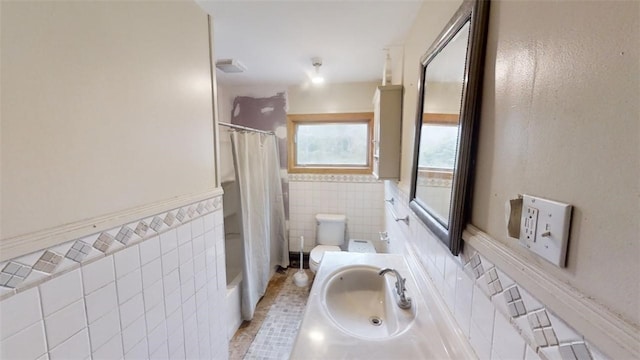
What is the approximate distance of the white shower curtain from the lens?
83.0 inches

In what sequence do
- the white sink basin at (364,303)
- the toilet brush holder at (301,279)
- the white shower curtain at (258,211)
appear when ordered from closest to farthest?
the white sink basin at (364,303) < the white shower curtain at (258,211) < the toilet brush holder at (301,279)

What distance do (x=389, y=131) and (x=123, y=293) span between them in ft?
5.67

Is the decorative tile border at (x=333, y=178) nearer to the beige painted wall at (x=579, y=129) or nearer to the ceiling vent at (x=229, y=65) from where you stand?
the ceiling vent at (x=229, y=65)

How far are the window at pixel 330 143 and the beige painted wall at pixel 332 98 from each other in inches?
3.1

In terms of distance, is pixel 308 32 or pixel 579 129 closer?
pixel 579 129

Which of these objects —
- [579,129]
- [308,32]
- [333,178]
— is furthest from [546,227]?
[333,178]

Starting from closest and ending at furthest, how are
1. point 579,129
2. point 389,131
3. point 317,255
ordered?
point 579,129
point 389,131
point 317,255

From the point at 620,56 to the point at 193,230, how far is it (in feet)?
4.94

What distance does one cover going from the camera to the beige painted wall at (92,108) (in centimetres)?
65

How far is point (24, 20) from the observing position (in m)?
0.66

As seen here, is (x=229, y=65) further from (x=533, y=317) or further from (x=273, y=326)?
(x=533, y=317)

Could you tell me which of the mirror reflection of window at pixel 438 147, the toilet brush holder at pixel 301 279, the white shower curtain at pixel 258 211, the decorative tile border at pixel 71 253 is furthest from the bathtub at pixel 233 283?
the mirror reflection of window at pixel 438 147

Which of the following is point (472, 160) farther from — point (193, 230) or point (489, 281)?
point (193, 230)

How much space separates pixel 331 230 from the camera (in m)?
2.92
